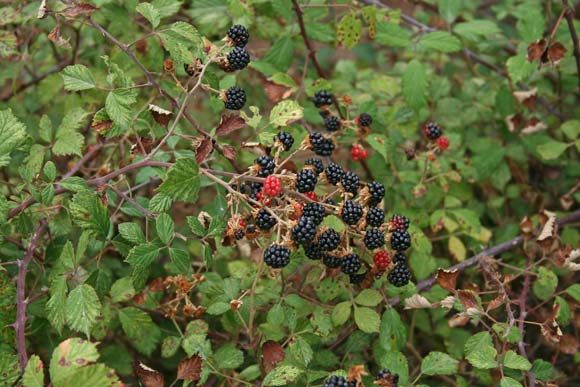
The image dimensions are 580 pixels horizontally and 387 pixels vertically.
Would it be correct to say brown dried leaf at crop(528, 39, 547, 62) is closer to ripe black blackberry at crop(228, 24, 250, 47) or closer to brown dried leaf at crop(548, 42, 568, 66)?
brown dried leaf at crop(548, 42, 568, 66)

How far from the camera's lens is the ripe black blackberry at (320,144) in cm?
222

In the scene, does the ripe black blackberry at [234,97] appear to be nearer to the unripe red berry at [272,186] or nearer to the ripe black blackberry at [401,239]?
the unripe red berry at [272,186]

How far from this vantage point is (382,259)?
222 centimetres

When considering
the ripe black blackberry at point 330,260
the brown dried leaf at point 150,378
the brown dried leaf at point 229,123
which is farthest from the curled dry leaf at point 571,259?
the brown dried leaf at point 150,378

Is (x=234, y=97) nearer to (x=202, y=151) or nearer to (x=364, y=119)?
(x=202, y=151)

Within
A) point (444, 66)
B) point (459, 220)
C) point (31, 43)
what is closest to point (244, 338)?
point (459, 220)

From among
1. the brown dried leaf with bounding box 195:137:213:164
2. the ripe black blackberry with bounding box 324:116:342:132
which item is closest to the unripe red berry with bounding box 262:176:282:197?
the brown dried leaf with bounding box 195:137:213:164

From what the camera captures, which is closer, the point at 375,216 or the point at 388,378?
the point at 388,378

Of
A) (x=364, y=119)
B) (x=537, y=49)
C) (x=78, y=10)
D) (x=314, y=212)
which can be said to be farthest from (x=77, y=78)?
(x=537, y=49)

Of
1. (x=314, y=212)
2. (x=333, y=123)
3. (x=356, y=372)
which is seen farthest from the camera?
(x=333, y=123)

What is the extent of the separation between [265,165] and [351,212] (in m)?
0.30

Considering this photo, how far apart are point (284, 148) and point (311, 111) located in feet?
3.07

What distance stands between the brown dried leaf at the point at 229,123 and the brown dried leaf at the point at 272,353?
2.38ft

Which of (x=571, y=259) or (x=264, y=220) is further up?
(x=264, y=220)
